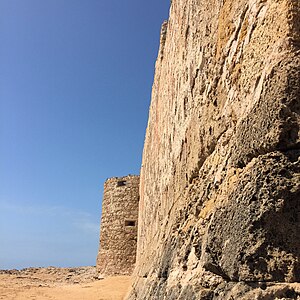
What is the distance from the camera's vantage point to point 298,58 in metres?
2.05

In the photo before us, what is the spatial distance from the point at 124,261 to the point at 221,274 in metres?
13.6

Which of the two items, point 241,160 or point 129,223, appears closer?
point 241,160

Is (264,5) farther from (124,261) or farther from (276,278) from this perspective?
(124,261)

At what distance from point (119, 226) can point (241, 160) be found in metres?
14.1

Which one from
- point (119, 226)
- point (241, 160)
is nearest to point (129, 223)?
point (119, 226)

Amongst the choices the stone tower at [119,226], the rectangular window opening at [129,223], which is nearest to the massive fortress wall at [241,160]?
the stone tower at [119,226]

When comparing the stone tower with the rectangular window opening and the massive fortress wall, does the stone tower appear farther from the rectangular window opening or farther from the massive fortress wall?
the massive fortress wall

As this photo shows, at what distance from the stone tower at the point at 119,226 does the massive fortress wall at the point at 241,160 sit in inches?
475

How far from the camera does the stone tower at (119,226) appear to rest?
607 inches

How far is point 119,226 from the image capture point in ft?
52.6

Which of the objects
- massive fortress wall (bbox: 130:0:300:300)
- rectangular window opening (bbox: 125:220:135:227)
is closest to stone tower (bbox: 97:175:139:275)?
rectangular window opening (bbox: 125:220:135:227)

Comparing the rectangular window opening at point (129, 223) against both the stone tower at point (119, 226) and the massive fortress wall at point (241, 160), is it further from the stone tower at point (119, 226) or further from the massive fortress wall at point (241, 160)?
the massive fortress wall at point (241, 160)

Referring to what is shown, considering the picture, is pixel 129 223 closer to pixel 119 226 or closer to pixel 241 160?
pixel 119 226

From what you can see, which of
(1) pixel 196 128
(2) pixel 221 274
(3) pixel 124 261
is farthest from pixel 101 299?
(2) pixel 221 274
